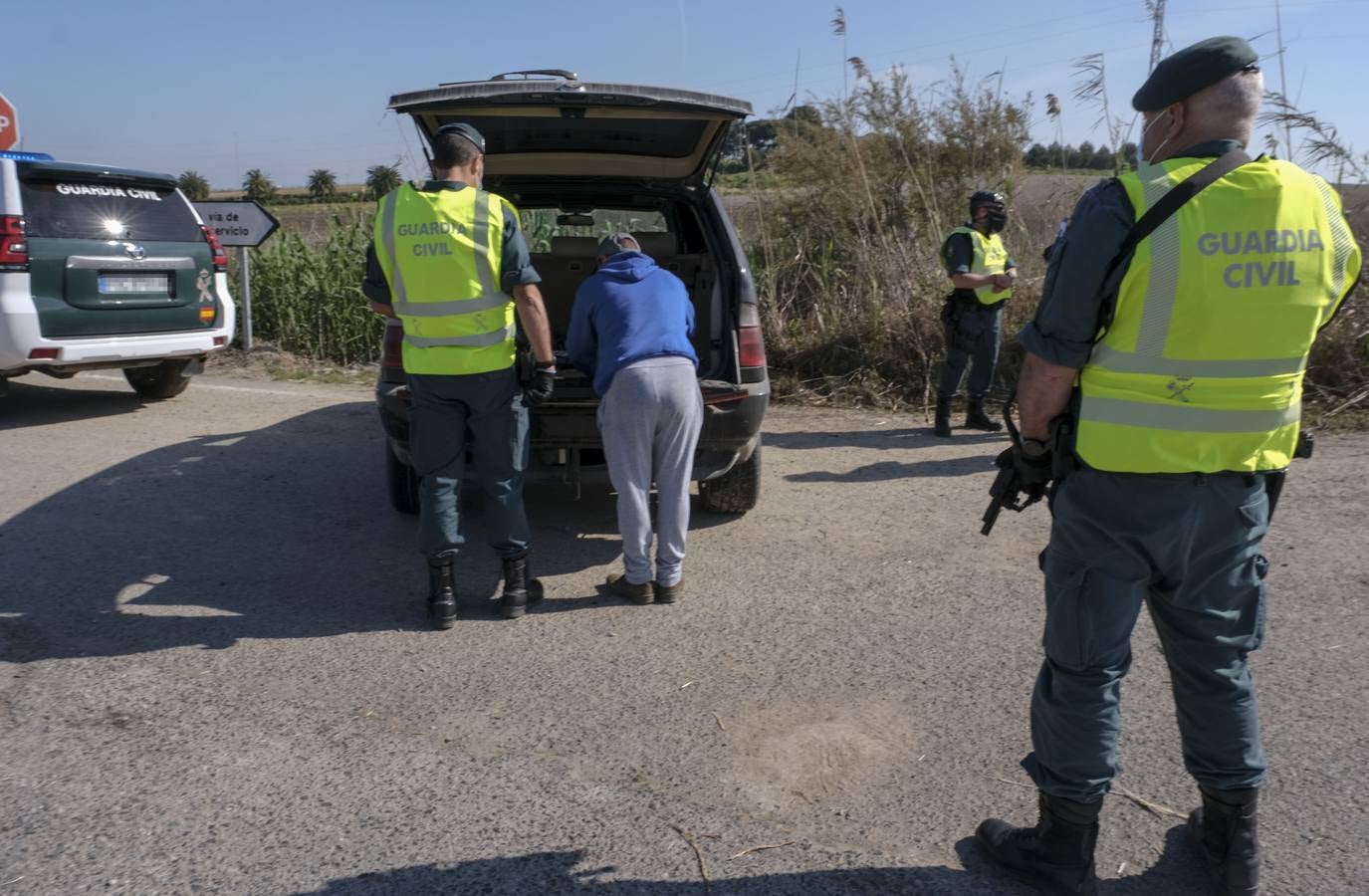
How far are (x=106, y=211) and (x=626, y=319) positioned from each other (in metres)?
5.75

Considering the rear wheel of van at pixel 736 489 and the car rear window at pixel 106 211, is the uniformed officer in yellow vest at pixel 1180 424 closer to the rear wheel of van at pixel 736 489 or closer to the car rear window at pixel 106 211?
the rear wheel of van at pixel 736 489

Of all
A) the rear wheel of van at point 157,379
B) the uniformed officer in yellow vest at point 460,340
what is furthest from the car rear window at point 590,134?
the rear wheel of van at point 157,379

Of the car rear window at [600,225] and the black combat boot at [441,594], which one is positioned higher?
the car rear window at [600,225]

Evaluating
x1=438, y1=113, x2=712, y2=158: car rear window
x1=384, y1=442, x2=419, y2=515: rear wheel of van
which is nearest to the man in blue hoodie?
x1=438, y1=113, x2=712, y2=158: car rear window

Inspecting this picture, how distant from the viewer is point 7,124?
9320mm

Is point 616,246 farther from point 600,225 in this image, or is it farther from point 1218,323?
point 600,225

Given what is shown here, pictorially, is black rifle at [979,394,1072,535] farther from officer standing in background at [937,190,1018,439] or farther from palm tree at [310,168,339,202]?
palm tree at [310,168,339,202]

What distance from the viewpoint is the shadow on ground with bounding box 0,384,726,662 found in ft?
14.0

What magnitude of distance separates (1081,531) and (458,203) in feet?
8.94

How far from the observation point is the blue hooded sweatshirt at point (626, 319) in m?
4.38

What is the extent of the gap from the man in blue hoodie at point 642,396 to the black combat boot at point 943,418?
344cm

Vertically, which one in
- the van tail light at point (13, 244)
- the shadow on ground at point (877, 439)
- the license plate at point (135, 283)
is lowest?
the shadow on ground at point (877, 439)

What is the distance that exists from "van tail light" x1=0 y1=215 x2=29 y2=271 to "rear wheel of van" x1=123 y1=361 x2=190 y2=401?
1695mm

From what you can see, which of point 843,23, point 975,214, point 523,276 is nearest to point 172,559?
point 523,276
